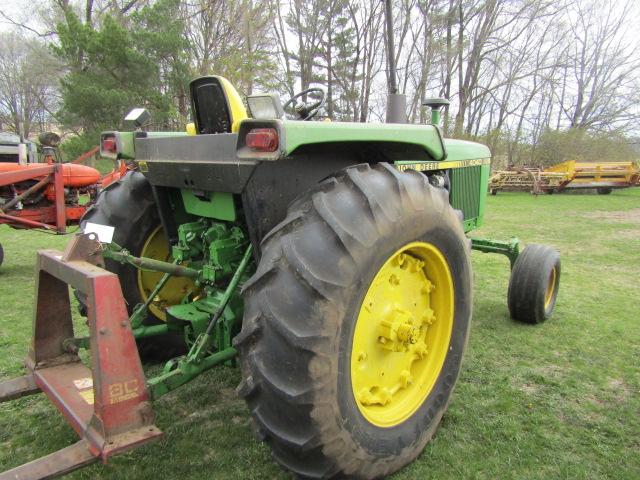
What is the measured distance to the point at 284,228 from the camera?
1634 millimetres

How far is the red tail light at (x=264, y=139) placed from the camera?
1.52m

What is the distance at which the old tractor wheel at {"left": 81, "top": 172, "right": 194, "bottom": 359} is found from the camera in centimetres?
272

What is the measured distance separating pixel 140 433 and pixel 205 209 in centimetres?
110

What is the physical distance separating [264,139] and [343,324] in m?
0.65

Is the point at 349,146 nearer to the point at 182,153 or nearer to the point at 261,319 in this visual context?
the point at 182,153

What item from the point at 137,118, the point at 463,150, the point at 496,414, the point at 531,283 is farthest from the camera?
the point at 463,150

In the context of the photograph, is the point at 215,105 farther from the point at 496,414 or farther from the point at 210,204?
the point at 496,414

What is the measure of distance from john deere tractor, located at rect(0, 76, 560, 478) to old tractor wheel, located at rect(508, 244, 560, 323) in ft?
4.75

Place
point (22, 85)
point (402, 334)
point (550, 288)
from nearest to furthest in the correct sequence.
A: 1. point (402, 334)
2. point (550, 288)
3. point (22, 85)

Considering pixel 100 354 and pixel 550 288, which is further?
pixel 550 288

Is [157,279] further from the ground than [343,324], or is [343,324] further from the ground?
[343,324]

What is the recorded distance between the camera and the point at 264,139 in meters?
1.53

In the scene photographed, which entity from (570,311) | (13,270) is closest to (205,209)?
(570,311)

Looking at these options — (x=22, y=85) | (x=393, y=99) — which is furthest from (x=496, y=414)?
(x=22, y=85)
